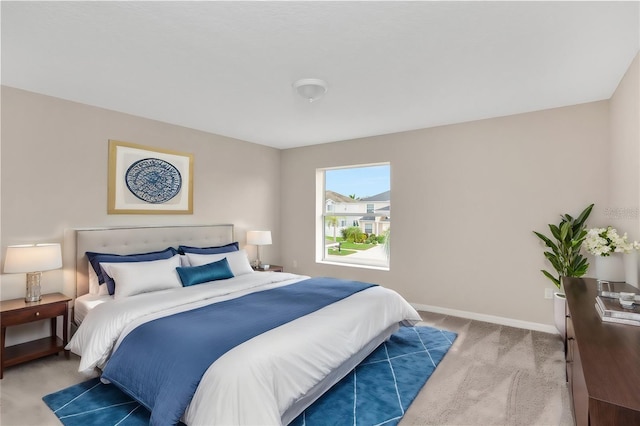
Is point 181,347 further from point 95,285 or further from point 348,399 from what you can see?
point 95,285

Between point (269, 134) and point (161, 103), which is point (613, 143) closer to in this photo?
point (269, 134)

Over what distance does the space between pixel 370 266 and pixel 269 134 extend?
249cm

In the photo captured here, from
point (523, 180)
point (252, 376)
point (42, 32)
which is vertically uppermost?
point (42, 32)

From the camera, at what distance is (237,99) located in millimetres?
3350

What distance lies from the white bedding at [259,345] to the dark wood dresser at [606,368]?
4.55 ft

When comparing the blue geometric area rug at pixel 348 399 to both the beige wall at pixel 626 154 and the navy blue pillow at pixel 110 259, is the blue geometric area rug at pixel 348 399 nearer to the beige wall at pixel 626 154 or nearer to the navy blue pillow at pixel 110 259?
the navy blue pillow at pixel 110 259

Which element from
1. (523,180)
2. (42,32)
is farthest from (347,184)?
(42,32)

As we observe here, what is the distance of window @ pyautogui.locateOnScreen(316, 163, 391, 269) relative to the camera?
5.13 m

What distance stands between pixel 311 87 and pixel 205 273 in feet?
7.21

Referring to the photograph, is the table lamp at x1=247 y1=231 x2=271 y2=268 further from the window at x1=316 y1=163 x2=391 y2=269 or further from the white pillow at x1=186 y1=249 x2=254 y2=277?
the window at x1=316 y1=163 x2=391 y2=269

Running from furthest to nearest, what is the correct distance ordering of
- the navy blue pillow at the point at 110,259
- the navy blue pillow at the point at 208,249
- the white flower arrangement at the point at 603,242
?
the navy blue pillow at the point at 208,249
the navy blue pillow at the point at 110,259
the white flower arrangement at the point at 603,242

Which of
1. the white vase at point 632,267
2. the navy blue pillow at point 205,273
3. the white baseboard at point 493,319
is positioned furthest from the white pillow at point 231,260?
the white vase at point 632,267

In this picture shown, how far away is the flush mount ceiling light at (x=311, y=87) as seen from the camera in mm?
2793

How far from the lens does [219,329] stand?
2195 millimetres
